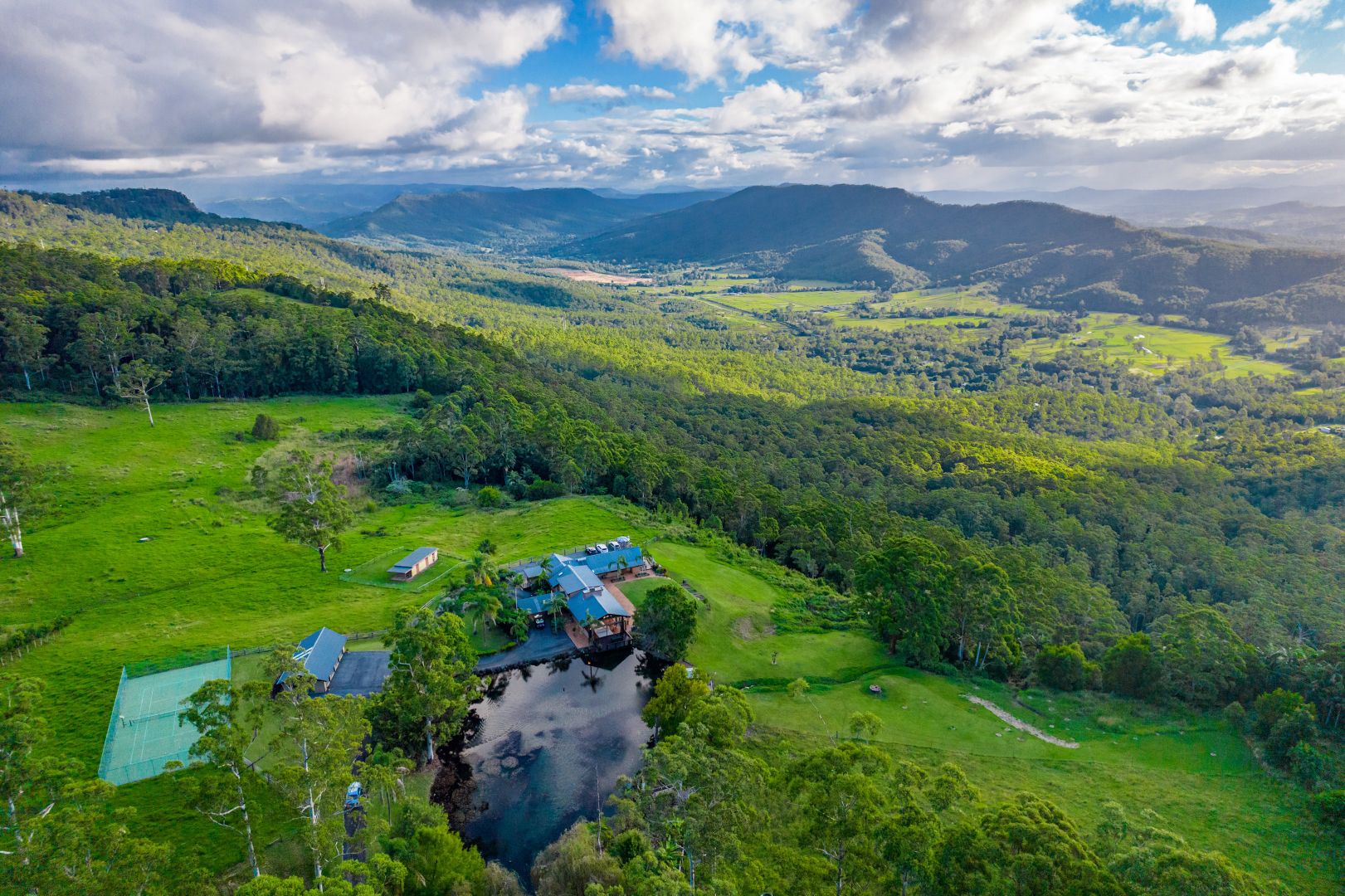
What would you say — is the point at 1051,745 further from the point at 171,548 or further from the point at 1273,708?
the point at 171,548

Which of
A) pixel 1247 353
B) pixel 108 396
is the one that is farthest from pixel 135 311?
pixel 1247 353

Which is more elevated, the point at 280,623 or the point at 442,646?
the point at 442,646

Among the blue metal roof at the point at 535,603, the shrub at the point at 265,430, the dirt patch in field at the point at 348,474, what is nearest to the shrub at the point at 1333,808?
the blue metal roof at the point at 535,603

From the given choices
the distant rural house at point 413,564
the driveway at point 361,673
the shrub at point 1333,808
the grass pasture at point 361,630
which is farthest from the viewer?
the distant rural house at point 413,564

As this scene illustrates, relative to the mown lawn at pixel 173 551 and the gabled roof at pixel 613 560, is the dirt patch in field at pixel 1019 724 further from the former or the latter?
the mown lawn at pixel 173 551

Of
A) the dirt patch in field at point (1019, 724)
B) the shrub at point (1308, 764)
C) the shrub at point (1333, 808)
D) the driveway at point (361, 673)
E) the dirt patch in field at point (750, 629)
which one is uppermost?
the shrub at point (1333, 808)

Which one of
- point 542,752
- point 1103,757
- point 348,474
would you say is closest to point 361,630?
point 542,752

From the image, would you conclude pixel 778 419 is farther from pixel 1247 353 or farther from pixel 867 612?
pixel 1247 353
